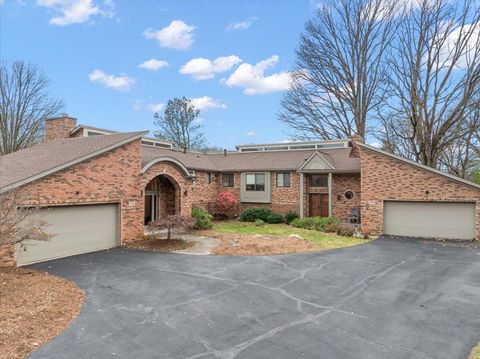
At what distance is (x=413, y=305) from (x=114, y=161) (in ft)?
41.0

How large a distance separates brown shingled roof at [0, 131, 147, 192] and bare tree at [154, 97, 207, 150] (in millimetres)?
24462

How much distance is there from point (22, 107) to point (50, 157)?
21.3 m

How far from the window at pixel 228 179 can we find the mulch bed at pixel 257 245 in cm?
946

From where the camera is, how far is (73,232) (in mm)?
13398

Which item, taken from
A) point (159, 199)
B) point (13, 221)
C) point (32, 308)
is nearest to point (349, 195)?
point (159, 199)

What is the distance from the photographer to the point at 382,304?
8219 millimetres

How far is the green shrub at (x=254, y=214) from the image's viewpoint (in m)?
24.4

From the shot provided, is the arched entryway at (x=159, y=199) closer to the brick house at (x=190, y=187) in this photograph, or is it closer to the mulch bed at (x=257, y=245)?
the brick house at (x=190, y=187)

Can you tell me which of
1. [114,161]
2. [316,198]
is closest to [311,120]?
[316,198]

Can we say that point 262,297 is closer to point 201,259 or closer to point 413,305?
→ point 413,305

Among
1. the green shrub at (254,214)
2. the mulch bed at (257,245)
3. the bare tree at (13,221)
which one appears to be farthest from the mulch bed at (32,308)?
the green shrub at (254,214)

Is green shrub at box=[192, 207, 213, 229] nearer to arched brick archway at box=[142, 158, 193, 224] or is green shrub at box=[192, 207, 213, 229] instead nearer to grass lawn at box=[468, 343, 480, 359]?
arched brick archway at box=[142, 158, 193, 224]

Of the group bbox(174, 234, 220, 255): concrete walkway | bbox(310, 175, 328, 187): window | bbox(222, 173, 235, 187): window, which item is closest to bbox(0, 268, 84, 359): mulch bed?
bbox(174, 234, 220, 255): concrete walkway

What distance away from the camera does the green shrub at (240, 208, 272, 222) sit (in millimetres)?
24391
